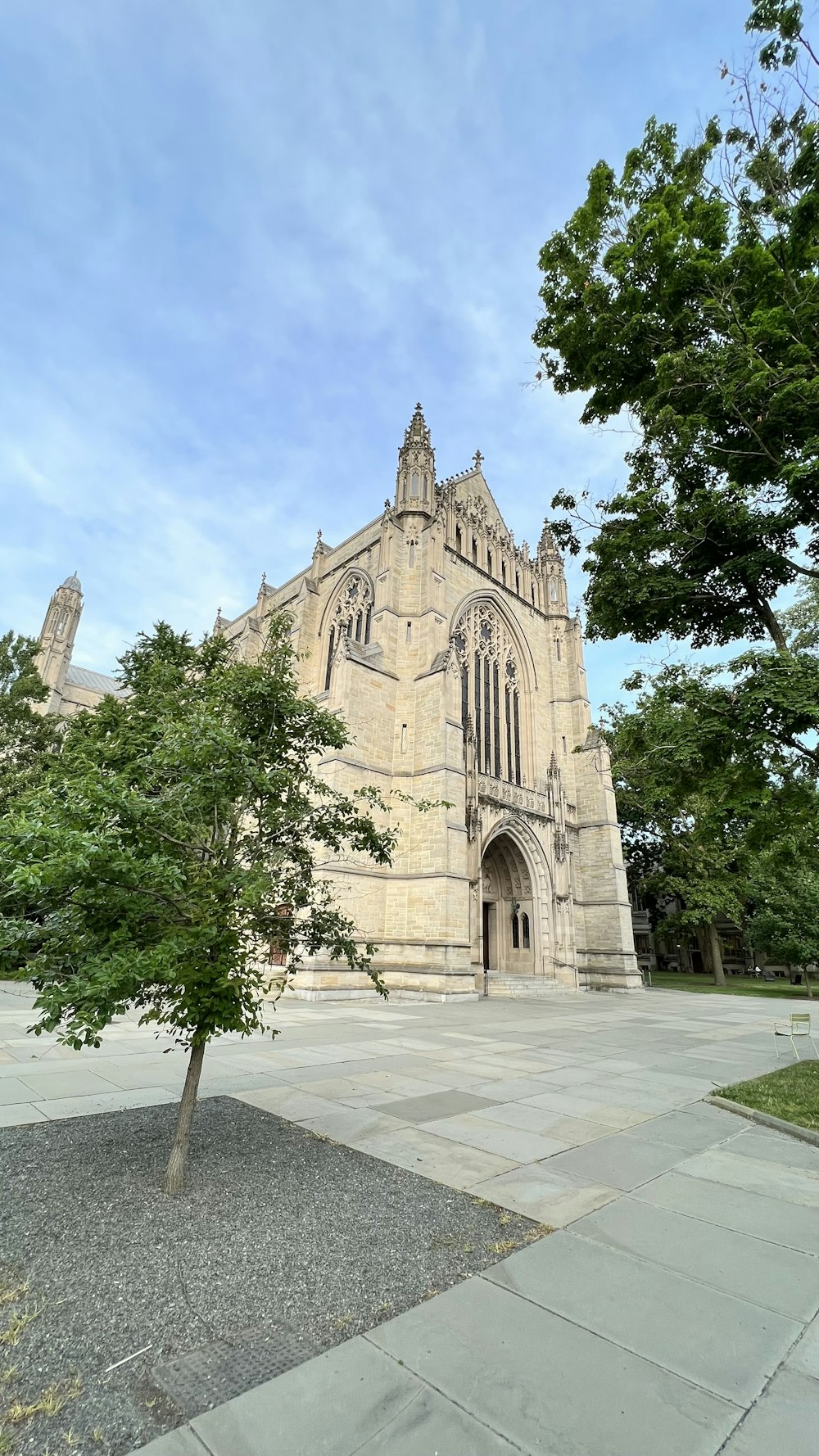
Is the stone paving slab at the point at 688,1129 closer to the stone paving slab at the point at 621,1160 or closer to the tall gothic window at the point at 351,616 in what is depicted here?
the stone paving slab at the point at 621,1160

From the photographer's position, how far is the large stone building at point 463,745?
67.7 ft

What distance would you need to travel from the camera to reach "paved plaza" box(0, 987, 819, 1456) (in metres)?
2.17

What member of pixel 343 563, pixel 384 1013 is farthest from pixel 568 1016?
pixel 343 563

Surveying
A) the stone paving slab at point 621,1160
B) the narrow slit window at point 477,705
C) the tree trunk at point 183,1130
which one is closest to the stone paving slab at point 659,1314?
the stone paving slab at point 621,1160

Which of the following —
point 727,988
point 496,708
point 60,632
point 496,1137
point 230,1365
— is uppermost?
point 60,632

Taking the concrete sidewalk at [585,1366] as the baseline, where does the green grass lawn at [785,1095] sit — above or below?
above

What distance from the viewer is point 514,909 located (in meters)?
26.9

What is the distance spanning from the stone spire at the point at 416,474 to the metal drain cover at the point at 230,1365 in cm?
2600

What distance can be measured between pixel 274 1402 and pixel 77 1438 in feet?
2.14

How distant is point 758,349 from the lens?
7.71 meters

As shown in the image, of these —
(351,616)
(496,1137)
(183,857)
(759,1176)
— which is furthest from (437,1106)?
(351,616)

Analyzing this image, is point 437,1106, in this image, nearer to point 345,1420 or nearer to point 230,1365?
point 230,1365

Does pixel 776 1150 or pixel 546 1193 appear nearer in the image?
pixel 546 1193

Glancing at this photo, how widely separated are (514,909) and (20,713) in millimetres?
20873
